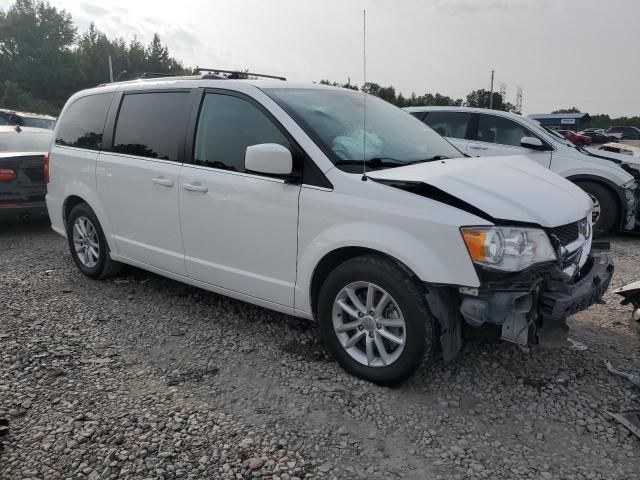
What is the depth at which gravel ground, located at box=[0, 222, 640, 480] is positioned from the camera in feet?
8.21

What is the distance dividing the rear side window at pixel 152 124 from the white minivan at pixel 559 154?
4.19m

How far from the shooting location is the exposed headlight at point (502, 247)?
2688 millimetres

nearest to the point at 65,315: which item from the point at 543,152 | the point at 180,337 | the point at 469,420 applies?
the point at 180,337

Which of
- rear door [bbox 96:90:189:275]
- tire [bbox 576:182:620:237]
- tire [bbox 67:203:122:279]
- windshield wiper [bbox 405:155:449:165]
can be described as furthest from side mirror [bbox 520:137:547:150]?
tire [bbox 67:203:122:279]

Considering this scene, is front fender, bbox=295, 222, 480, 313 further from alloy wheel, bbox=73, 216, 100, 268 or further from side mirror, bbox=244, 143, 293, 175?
alloy wheel, bbox=73, 216, 100, 268

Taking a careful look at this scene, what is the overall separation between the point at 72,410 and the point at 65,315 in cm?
156

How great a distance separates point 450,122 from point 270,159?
18.9 feet

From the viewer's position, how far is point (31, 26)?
217 feet

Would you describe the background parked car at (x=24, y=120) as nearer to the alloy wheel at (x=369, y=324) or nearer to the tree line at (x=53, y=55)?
the alloy wheel at (x=369, y=324)

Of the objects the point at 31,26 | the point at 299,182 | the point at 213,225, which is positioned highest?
the point at 31,26

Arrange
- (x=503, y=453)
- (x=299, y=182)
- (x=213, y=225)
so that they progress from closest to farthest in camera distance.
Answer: (x=503, y=453) < (x=299, y=182) < (x=213, y=225)

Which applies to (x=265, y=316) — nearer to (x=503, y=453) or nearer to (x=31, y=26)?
(x=503, y=453)

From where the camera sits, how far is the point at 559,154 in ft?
24.5

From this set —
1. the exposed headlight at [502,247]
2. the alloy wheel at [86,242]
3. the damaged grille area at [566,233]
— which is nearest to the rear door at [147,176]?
the alloy wheel at [86,242]
